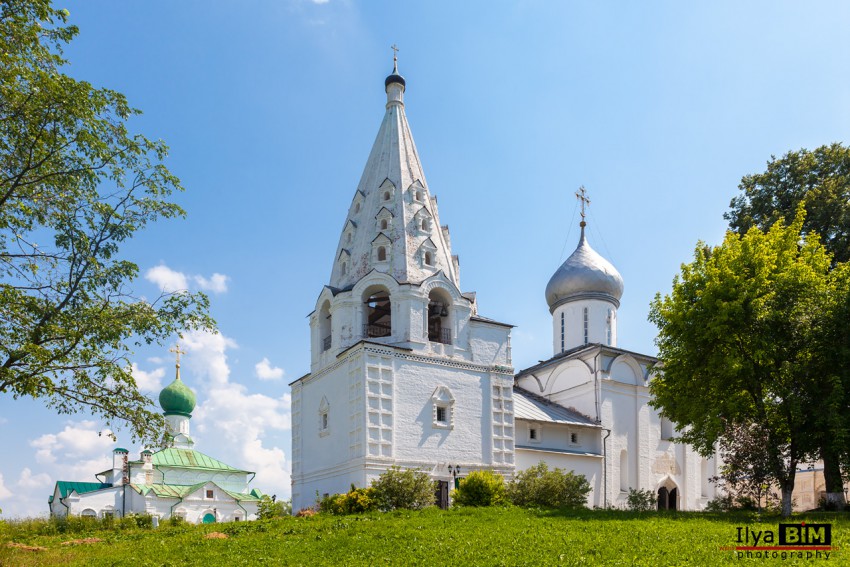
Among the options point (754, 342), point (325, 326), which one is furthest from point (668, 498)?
point (325, 326)

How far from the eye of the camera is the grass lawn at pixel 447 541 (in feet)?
36.0

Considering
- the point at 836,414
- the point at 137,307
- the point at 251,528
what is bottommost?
the point at 251,528

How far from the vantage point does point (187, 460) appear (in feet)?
127

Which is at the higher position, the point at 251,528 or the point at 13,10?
the point at 13,10

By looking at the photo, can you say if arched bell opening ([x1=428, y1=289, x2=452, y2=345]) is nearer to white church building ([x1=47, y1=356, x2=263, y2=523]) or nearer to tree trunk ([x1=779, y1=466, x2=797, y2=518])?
tree trunk ([x1=779, y1=466, x2=797, y2=518])

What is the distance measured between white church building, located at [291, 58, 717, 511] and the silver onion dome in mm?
2680

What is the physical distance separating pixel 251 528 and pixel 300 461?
27.1ft

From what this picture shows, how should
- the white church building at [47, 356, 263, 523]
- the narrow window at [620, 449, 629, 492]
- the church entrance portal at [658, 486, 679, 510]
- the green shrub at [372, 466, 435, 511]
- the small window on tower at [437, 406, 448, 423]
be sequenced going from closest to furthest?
the green shrub at [372, 466, 435, 511] → the small window on tower at [437, 406, 448, 423] → the narrow window at [620, 449, 629, 492] → the church entrance portal at [658, 486, 679, 510] → the white church building at [47, 356, 263, 523]

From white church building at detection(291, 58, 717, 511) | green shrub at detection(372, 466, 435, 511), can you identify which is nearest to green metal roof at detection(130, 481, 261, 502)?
white church building at detection(291, 58, 717, 511)

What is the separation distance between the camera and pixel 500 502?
18.7 meters

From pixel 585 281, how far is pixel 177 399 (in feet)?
72.9

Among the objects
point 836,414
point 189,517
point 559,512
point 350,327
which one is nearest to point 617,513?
point 559,512

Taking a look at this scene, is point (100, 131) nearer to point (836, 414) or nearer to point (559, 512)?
point (559, 512)

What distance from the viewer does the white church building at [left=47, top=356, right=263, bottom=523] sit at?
113 ft
